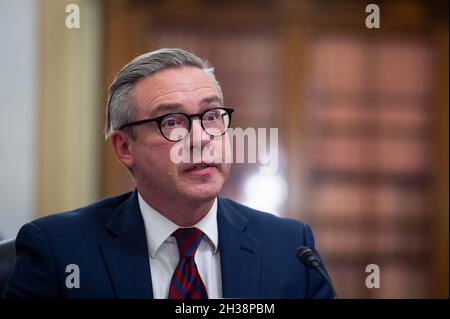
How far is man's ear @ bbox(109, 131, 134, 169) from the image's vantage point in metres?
1.05

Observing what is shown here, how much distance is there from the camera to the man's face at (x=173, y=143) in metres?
1.00

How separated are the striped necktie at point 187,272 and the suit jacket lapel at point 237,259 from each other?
5 cm

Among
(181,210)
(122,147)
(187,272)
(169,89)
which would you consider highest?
(169,89)

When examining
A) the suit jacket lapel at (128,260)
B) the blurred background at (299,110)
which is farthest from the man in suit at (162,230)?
the blurred background at (299,110)

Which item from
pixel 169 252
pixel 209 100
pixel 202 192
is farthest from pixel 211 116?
pixel 169 252

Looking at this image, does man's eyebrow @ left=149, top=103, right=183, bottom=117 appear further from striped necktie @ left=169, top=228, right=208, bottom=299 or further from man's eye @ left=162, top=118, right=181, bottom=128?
striped necktie @ left=169, top=228, right=208, bottom=299

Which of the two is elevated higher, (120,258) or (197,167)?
(197,167)

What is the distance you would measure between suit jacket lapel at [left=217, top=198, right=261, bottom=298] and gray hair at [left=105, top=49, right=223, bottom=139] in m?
0.26

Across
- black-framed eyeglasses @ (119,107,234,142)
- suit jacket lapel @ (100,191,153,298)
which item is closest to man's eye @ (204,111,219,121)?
black-framed eyeglasses @ (119,107,234,142)

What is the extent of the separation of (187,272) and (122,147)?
28cm

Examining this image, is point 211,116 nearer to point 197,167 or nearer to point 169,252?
point 197,167

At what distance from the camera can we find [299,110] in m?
1.37

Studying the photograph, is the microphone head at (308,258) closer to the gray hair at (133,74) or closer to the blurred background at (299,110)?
the blurred background at (299,110)
